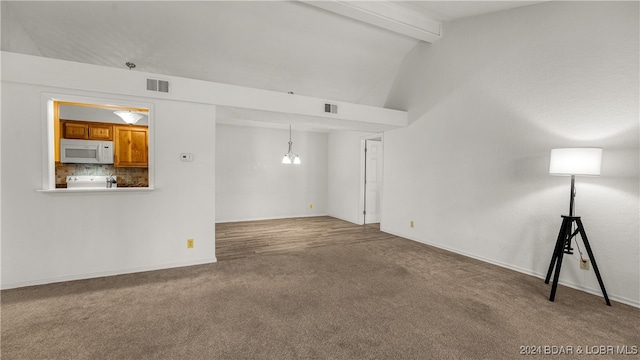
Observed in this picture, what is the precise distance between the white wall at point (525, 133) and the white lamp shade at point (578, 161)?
498 millimetres

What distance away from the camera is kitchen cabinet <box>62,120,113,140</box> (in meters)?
5.05

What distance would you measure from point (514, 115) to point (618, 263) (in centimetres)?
195

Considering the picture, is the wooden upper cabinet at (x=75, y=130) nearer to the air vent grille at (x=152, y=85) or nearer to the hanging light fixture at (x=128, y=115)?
the hanging light fixture at (x=128, y=115)

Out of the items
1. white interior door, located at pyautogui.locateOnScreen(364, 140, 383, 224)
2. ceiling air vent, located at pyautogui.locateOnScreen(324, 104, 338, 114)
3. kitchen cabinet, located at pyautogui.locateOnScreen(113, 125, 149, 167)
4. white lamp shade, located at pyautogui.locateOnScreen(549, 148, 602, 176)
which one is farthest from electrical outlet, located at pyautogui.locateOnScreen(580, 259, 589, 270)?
kitchen cabinet, located at pyautogui.locateOnScreen(113, 125, 149, 167)

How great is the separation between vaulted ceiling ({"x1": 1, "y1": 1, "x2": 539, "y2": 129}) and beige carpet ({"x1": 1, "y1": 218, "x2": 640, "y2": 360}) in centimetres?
313

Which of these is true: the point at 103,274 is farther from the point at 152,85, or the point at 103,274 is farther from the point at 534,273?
the point at 534,273

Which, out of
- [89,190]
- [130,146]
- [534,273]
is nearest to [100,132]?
[130,146]

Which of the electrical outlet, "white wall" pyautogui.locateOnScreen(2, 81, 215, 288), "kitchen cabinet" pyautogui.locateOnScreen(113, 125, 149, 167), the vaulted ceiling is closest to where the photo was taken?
"white wall" pyautogui.locateOnScreen(2, 81, 215, 288)

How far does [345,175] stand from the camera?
7.24 meters

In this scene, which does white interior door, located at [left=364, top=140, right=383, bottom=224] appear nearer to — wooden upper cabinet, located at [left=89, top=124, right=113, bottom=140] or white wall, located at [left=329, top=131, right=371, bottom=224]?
white wall, located at [left=329, top=131, right=371, bottom=224]

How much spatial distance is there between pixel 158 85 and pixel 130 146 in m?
2.96

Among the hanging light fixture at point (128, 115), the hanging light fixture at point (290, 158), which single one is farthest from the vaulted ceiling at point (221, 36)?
the hanging light fixture at point (290, 158)

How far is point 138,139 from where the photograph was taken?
5.70 metres

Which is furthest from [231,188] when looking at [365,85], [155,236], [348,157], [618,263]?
[618,263]
